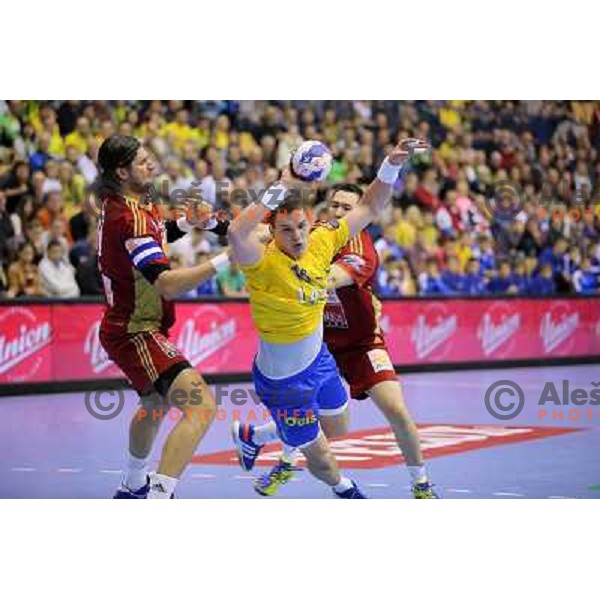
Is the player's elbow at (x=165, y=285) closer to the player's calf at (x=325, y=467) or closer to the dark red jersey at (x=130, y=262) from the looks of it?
the dark red jersey at (x=130, y=262)

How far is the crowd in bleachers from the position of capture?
52.1 ft

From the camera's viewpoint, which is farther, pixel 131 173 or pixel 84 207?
pixel 84 207

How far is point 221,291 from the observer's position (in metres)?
17.5

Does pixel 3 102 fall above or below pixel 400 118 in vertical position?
above

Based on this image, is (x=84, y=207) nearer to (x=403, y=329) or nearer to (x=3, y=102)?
(x=3, y=102)

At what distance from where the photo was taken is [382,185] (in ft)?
24.3

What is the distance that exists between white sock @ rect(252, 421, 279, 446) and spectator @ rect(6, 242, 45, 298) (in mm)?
7508

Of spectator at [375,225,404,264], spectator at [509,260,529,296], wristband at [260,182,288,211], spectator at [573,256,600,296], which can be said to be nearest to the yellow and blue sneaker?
wristband at [260,182,288,211]

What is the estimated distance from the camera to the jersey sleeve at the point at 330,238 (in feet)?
24.9

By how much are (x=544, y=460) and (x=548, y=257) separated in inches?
463

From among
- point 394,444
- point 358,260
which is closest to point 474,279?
point 394,444

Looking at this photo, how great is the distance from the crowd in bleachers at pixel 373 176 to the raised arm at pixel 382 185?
8.64 m

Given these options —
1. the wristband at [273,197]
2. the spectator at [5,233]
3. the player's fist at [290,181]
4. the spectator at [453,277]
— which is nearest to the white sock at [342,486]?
the player's fist at [290,181]

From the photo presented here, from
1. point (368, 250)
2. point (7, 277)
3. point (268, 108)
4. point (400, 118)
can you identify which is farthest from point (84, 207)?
point (368, 250)
